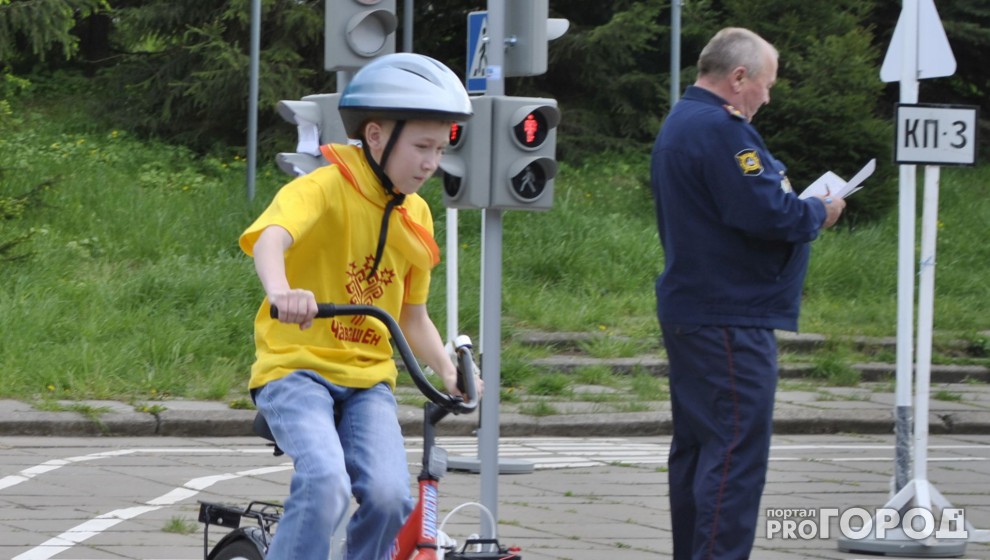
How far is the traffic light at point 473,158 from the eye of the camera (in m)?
6.40

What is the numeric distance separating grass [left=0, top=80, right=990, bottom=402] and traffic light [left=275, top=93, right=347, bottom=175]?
9.16 ft

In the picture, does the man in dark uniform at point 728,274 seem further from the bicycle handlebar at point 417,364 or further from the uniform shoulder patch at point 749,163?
the bicycle handlebar at point 417,364

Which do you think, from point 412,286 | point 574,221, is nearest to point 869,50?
point 574,221

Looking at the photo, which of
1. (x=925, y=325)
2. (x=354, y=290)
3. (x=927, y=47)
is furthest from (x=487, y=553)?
(x=927, y=47)

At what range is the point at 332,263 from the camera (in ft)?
12.3

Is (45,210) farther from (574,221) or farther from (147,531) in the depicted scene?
(147,531)

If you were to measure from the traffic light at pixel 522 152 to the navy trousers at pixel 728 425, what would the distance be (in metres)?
1.66

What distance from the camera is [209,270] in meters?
12.5

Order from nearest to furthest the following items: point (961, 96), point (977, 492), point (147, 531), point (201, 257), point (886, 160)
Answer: point (147, 531)
point (977, 492)
point (201, 257)
point (886, 160)
point (961, 96)

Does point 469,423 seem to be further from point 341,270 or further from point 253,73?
point 341,270

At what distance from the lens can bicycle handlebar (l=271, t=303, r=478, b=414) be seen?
131 inches

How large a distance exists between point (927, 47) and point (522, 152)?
1.82m

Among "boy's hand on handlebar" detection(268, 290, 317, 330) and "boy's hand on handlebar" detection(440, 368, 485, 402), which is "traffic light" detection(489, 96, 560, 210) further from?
"boy's hand on handlebar" detection(268, 290, 317, 330)

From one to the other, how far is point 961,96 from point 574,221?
393 inches
